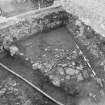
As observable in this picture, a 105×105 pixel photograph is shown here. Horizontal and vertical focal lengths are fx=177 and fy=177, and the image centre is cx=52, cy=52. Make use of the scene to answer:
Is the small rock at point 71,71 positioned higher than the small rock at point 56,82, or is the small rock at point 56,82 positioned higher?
the small rock at point 71,71

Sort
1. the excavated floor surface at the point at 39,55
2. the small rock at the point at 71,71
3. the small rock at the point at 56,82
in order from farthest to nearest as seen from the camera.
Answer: the small rock at the point at 71,71 < the small rock at the point at 56,82 < the excavated floor surface at the point at 39,55

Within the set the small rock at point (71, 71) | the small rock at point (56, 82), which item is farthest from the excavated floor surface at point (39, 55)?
the small rock at point (71, 71)

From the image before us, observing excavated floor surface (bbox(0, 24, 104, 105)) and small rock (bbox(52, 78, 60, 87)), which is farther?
small rock (bbox(52, 78, 60, 87))

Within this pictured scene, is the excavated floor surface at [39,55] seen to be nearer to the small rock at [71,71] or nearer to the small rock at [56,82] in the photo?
the small rock at [56,82]

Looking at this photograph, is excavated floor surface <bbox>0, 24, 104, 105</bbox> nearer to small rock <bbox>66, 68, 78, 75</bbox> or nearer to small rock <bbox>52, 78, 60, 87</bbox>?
small rock <bbox>52, 78, 60, 87</bbox>

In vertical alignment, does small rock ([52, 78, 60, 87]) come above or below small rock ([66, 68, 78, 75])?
below

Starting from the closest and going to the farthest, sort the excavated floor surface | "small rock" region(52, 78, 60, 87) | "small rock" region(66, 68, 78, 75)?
the excavated floor surface, "small rock" region(52, 78, 60, 87), "small rock" region(66, 68, 78, 75)

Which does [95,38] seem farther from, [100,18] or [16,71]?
[16,71]

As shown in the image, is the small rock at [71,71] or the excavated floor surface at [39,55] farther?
the small rock at [71,71]

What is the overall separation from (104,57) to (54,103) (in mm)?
2318

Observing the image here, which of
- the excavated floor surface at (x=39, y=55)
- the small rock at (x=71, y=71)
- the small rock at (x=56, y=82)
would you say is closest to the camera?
the excavated floor surface at (x=39, y=55)

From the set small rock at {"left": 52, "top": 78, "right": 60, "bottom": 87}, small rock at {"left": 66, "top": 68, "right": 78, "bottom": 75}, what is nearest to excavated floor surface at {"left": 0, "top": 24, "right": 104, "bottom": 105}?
small rock at {"left": 52, "top": 78, "right": 60, "bottom": 87}

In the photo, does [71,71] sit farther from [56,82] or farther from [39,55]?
[39,55]

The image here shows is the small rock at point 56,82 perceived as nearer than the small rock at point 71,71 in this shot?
Yes
